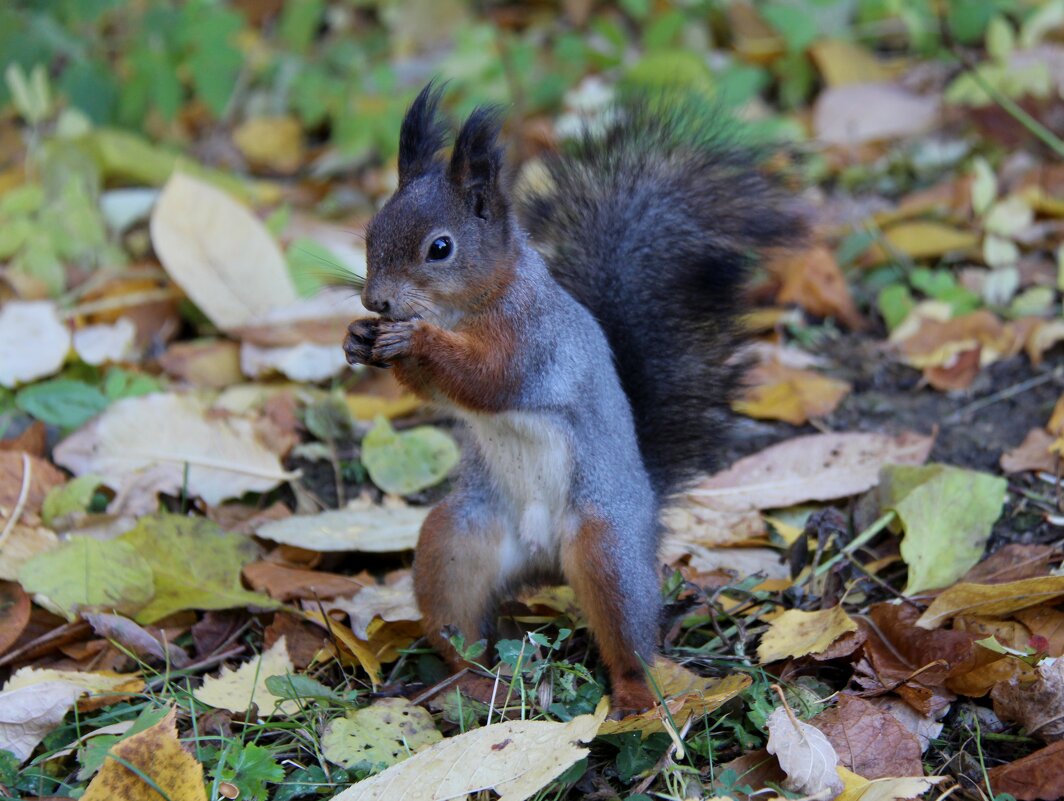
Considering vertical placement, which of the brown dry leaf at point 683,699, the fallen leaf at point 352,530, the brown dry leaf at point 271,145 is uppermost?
the brown dry leaf at point 271,145

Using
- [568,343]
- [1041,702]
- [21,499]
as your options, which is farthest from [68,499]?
[1041,702]

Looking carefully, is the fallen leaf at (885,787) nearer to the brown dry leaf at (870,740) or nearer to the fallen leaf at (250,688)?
the brown dry leaf at (870,740)

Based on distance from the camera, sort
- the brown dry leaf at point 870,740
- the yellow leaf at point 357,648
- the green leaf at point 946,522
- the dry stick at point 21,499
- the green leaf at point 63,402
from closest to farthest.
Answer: the brown dry leaf at point 870,740 < the yellow leaf at point 357,648 < the green leaf at point 946,522 < the dry stick at point 21,499 < the green leaf at point 63,402

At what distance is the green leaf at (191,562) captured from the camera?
2.18 meters

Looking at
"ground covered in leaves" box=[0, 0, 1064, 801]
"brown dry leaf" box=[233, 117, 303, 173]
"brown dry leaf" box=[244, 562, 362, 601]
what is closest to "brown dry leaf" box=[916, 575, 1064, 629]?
"ground covered in leaves" box=[0, 0, 1064, 801]

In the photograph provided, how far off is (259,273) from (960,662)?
6.73 ft

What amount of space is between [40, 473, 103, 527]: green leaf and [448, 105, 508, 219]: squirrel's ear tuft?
41.7 inches

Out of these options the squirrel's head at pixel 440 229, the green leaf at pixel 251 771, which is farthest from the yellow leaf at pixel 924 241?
the green leaf at pixel 251 771

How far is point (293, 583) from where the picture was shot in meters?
A: 2.25

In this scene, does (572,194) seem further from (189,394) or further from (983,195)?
(983,195)

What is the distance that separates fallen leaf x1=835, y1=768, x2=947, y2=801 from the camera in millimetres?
1574

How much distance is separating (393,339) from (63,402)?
1260 mm

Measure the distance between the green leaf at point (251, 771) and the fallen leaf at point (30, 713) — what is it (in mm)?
329

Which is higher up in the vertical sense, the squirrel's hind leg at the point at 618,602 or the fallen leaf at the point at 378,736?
the squirrel's hind leg at the point at 618,602
